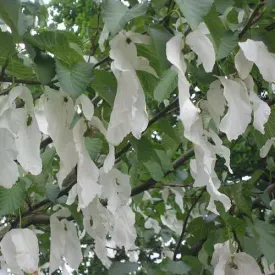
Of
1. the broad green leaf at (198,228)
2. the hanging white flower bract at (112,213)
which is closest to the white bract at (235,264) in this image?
the hanging white flower bract at (112,213)

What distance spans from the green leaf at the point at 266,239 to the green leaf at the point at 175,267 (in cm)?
19

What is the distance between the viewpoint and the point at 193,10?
73 cm

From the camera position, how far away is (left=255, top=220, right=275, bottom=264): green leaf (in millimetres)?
1162

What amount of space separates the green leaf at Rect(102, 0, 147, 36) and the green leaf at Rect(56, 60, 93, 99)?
0.08 m

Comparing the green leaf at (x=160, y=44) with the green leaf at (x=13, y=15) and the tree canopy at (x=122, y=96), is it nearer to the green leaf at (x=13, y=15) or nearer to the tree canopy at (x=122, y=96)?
the tree canopy at (x=122, y=96)

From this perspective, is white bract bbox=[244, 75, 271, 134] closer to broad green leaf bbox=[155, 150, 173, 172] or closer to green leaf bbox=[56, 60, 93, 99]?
green leaf bbox=[56, 60, 93, 99]

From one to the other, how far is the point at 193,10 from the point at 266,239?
0.62 m

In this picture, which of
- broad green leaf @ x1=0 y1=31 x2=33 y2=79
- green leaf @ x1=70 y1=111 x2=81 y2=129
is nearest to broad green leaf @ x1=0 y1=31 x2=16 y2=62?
broad green leaf @ x1=0 y1=31 x2=33 y2=79

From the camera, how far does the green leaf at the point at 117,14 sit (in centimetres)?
75

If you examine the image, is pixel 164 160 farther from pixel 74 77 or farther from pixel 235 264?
pixel 74 77

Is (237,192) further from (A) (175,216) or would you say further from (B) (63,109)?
(A) (175,216)

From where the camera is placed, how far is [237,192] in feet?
4.25

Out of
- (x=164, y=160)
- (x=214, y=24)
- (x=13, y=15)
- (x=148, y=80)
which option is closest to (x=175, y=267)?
(x=164, y=160)

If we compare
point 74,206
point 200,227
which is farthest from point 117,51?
point 200,227
